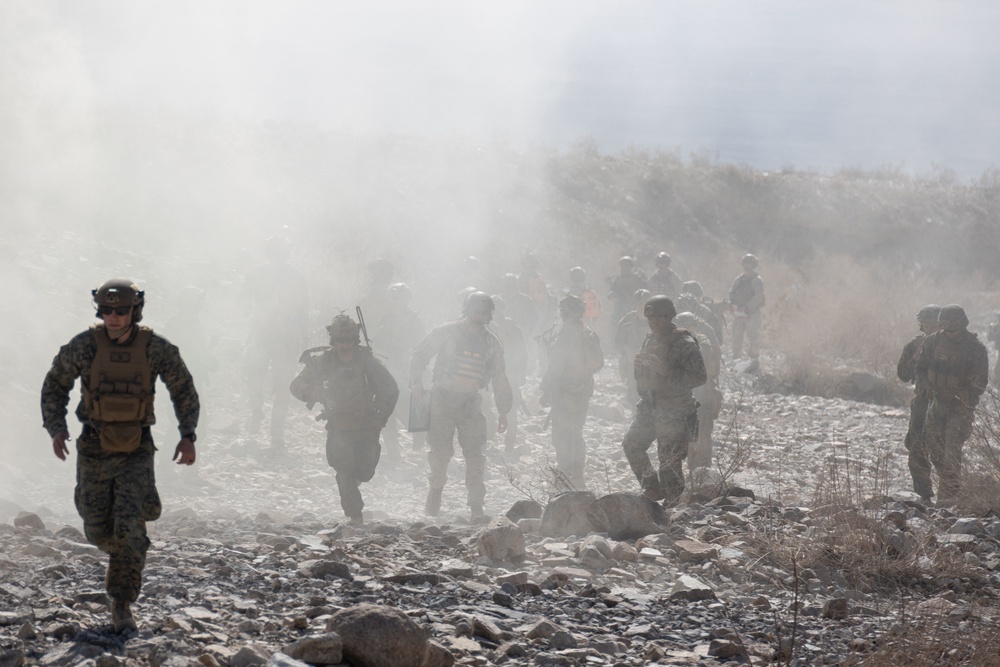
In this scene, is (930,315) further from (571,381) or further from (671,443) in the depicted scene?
(571,381)

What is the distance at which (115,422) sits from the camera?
4117 mm

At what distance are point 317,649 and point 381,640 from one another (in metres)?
0.24

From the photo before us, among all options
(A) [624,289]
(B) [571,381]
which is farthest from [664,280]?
(B) [571,381]

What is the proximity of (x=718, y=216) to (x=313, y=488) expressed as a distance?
24.1 metres

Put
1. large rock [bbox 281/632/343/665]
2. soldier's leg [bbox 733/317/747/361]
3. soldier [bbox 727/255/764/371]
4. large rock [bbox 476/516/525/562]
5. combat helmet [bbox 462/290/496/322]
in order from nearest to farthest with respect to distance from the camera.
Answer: large rock [bbox 281/632/343/665] < large rock [bbox 476/516/525/562] < combat helmet [bbox 462/290/496/322] < soldier [bbox 727/255/764/371] < soldier's leg [bbox 733/317/747/361]

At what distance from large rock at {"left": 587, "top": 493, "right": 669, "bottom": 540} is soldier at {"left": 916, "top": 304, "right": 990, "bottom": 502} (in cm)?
280

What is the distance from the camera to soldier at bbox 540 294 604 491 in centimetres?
909

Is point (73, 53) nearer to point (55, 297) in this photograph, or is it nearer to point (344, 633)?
point (55, 297)

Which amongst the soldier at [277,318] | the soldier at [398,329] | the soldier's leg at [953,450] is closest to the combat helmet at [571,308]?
the soldier at [398,329]

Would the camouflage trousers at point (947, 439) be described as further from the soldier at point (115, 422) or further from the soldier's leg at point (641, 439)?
the soldier at point (115, 422)

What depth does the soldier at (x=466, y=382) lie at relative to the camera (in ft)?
26.4

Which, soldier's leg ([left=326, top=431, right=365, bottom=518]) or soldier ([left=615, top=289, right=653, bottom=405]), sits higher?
soldier ([left=615, top=289, right=653, bottom=405])

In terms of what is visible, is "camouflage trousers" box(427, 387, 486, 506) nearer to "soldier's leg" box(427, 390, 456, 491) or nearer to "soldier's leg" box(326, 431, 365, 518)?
"soldier's leg" box(427, 390, 456, 491)

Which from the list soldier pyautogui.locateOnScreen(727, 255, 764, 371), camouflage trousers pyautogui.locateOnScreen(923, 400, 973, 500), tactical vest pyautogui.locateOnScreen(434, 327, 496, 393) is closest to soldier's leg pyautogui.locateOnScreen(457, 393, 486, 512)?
tactical vest pyautogui.locateOnScreen(434, 327, 496, 393)
